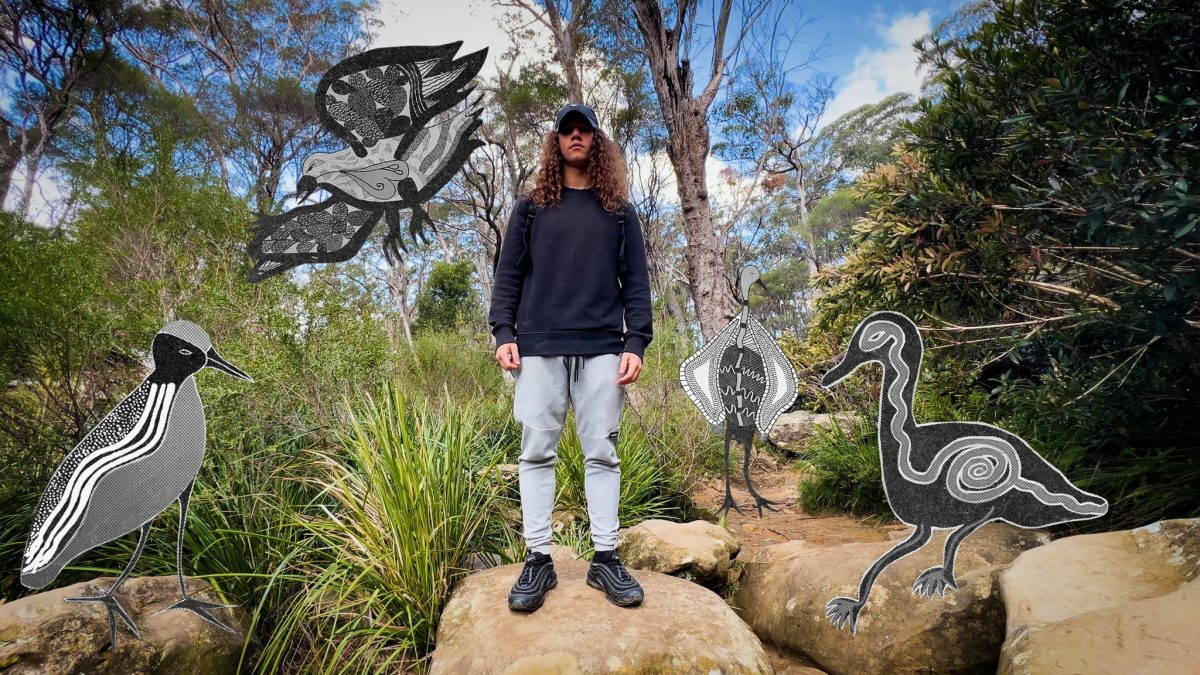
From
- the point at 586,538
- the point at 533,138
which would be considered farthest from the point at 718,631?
the point at 533,138

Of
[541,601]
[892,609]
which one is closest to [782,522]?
[892,609]

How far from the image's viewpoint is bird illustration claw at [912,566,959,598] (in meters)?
2.06

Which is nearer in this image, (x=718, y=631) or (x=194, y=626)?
(x=718, y=631)

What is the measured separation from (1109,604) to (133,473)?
10.2 feet

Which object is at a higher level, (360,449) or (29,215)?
(29,215)

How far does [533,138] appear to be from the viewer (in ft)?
37.0

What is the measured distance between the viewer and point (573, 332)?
204cm

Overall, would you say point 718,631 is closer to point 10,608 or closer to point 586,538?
point 586,538

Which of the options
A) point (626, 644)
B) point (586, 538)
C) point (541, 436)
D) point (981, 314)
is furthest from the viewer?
point (586, 538)

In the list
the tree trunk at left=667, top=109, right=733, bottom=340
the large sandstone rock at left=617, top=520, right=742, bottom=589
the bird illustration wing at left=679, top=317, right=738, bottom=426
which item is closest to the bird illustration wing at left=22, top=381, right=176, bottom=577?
the large sandstone rock at left=617, top=520, right=742, bottom=589

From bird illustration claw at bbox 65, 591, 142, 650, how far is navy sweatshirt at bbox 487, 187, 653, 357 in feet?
5.12

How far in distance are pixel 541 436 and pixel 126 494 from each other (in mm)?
1428

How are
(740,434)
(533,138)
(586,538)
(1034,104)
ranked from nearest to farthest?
1. (1034,104)
2. (586,538)
3. (740,434)
4. (533,138)

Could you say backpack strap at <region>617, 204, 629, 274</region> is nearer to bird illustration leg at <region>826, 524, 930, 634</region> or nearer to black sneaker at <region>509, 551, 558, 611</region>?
black sneaker at <region>509, 551, 558, 611</region>
